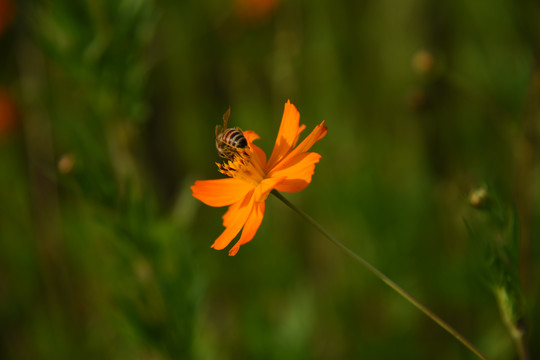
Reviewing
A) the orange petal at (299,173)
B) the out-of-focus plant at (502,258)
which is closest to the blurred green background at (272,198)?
the out-of-focus plant at (502,258)

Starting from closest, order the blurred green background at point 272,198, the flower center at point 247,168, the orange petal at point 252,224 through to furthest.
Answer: the orange petal at point 252,224
the flower center at point 247,168
the blurred green background at point 272,198

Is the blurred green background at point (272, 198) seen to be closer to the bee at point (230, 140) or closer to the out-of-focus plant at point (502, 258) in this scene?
the out-of-focus plant at point (502, 258)

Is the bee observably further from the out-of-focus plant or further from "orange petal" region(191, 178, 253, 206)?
the out-of-focus plant

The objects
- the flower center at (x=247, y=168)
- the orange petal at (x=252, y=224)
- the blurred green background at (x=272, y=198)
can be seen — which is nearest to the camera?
the orange petal at (x=252, y=224)

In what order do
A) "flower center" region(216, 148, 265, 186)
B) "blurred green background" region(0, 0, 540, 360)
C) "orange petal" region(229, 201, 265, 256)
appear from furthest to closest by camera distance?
"blurred green background" region(0, 0, 540, 360) → "flower center" region(216, 148, 265, 186) → "orange petal" region(229, 201, 265, 256)

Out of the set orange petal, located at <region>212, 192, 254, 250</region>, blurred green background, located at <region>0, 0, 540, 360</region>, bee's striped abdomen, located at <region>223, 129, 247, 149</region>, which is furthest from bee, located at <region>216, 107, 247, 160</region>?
blurred green background, located at <region>0, 0, 540, 360</region>

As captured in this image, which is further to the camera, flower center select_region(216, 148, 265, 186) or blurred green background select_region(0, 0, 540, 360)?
blurred green background select_region(0, 0, 540, 360)

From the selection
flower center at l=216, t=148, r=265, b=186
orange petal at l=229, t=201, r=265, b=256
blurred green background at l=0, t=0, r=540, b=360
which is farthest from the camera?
blurred green background at l=0, t=0, r=540, b=360

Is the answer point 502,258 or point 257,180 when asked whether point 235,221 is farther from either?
point 502,258

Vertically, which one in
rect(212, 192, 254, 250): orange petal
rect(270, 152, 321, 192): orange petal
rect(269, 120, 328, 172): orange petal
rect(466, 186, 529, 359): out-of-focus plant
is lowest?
rect(466, 186, 529, 359): out-of-focus plant

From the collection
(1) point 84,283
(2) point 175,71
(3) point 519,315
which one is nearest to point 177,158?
(2) point 175,71
